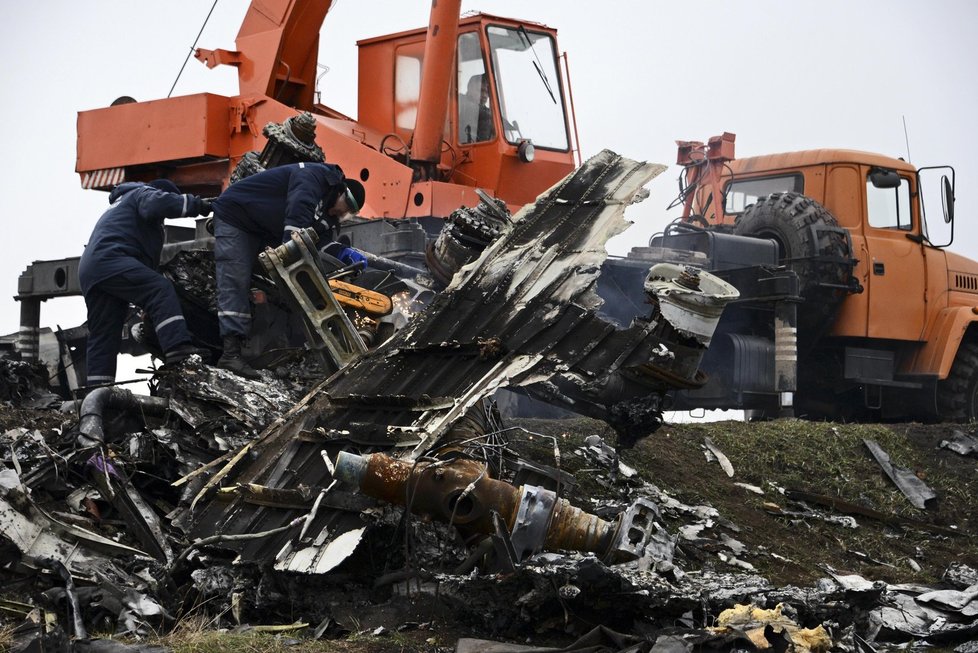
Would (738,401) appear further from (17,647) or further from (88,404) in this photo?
(17,647)

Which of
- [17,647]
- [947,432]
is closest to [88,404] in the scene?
[17,647]

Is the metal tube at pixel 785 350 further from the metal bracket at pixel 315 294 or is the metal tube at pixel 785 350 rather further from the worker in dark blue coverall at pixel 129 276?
the worker in dark blue coverall at pixel 129 276

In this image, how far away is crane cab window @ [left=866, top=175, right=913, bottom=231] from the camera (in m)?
11.9

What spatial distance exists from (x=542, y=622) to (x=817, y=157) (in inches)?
344

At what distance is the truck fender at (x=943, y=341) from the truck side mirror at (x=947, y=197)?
1.00 m

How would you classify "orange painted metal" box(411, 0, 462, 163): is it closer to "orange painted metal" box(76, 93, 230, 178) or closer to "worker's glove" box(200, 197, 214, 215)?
"orange painted metal" box(76, 93, 230, 178)

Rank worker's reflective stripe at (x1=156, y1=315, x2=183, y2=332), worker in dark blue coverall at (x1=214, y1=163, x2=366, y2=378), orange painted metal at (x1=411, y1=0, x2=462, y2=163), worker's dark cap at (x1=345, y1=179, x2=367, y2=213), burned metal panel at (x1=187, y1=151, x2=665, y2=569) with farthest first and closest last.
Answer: orange painted metal at (x1=411, y1=0, x2=462, y2=163), worker's dark cap at (x1=345, y1=179, x2=367, y2=213), worker in dark blue coverall at (x1=214, y1=163, x2=366, y2=378), worker's reflective stripe at (x1=156, y1=315, x2=183, y2=332), burned metal panel at (x1=187, y1=151, x2=665, y2=569)

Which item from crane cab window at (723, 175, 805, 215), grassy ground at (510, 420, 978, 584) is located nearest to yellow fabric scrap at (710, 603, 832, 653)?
grassy ground at (510, 420, 978, 584)

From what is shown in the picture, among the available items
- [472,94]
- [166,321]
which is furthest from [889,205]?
[166,321]

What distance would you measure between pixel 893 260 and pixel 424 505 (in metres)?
8.33

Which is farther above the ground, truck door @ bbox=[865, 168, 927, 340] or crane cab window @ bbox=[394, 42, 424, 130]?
crane cab window @ bbox=[394, 42, 424, 130]

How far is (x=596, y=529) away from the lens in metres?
4.91

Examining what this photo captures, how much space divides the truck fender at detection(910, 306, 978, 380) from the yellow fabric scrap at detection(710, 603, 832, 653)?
8.02m

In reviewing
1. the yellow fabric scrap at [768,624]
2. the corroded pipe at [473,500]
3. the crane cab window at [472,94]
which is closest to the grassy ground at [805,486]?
the corroded pipe at [473,500]
